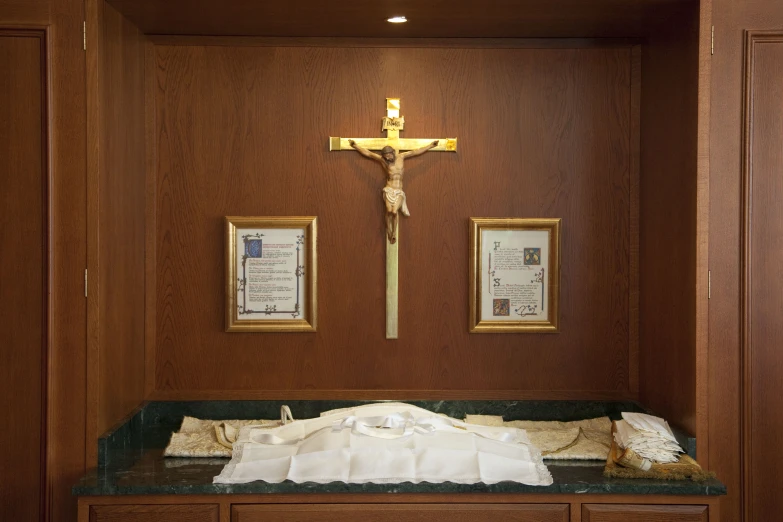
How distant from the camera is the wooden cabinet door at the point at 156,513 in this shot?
2.98m

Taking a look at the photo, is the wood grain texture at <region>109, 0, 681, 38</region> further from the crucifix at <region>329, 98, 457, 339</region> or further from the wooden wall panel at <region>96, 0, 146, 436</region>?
the crucifix at <region>329, 98, 457, 339</region>

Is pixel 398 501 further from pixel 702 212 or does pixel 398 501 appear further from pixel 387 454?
pixel 702 212

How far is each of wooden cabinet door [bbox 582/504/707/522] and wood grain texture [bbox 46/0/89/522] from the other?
184 centimetres

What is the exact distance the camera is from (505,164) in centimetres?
384

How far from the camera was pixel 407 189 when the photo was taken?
12.6 ft

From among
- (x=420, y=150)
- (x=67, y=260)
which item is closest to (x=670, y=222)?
(x=420, y=150)

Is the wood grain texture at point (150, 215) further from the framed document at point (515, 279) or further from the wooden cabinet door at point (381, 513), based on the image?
the framed document at point (515, 279)

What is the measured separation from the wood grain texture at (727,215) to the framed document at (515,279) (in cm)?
77

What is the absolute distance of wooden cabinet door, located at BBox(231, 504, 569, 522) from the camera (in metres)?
2.99

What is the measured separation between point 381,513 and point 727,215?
1.69 metres

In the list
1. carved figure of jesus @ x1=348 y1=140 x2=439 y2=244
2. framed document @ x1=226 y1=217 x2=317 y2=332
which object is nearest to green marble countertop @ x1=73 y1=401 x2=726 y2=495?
framed document @ x1=226 y1=217 x2=317 y2=332

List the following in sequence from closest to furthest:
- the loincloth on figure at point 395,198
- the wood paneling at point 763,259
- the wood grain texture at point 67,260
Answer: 1. the wood grain texture at point 67,260
2. the wood paneling at point 763,259
3. the loincloth on figure at point 395,198

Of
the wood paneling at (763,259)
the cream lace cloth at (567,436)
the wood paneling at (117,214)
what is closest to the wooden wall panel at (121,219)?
the wood paneling at (117,214)

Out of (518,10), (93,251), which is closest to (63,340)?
(93,251)
